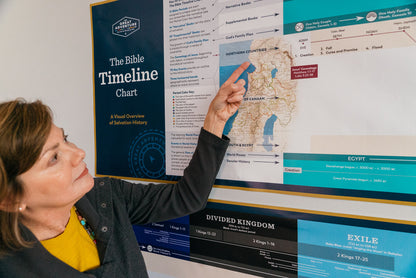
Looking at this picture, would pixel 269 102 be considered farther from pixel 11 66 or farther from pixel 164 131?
pixel 11 66

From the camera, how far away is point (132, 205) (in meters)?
1.10

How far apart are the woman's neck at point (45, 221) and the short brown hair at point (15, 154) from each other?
7 centimetres

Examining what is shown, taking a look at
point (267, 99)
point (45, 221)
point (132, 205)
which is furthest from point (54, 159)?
point (267, 99)

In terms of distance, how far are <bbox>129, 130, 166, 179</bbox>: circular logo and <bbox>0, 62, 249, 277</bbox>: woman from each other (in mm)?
134

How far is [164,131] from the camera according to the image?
121cm

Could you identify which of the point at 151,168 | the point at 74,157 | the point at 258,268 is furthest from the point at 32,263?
the point at 258,268

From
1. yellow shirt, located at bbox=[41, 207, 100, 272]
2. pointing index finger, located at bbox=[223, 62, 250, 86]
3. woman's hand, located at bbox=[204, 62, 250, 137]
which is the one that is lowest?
yellow shirt, located at bbox=[41, 207, 100, 272]

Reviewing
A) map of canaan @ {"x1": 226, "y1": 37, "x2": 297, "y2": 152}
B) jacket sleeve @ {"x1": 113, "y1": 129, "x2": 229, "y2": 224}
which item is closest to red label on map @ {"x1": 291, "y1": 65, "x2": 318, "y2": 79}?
map of canaan @ {"x1": 226, "y1": 37, "x2": 297, "y2": 152}

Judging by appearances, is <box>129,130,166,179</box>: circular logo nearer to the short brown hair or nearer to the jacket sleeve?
the jacket sleeve

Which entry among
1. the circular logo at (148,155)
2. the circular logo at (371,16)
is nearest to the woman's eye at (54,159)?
the circular logo at (148,155)

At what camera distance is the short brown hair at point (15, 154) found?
29.9 inches

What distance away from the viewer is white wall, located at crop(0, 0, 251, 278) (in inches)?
55.7

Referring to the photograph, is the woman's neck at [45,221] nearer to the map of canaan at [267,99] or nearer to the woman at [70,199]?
the woman at [70,199]

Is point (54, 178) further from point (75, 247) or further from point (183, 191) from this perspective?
point (183, 191)
